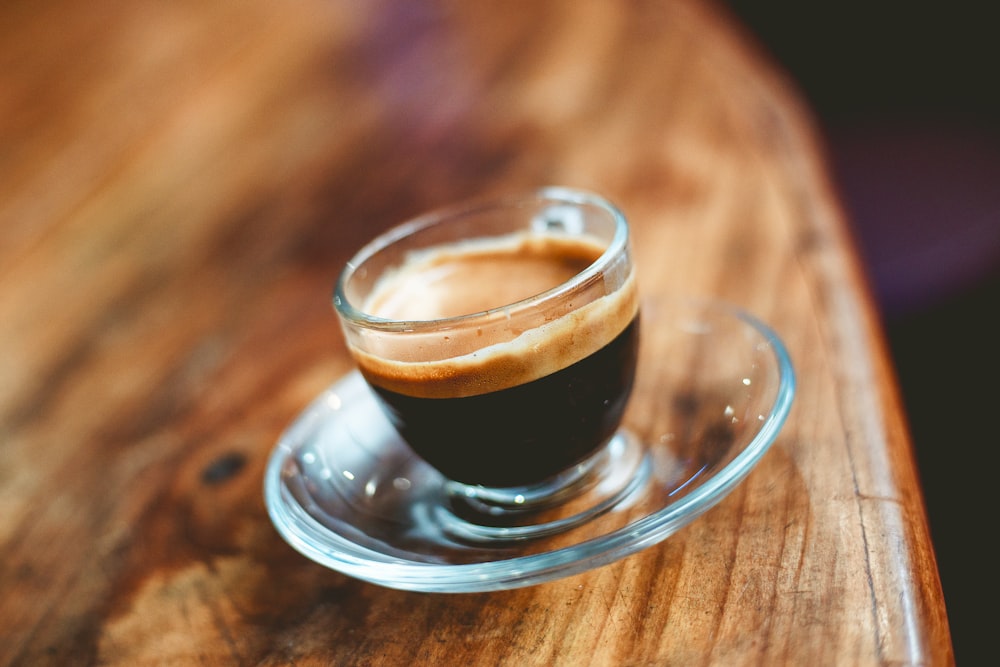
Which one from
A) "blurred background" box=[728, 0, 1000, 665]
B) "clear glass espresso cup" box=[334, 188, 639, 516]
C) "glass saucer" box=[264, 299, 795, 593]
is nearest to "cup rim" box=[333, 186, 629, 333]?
"clear glass espresso cup" box=[334, 188, 639, 516]

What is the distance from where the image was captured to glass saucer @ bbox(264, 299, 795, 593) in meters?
0.42

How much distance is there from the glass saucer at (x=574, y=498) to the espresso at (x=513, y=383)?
4cm

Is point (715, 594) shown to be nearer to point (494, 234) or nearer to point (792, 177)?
point (494, 234)

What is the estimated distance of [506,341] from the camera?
1.52 feet

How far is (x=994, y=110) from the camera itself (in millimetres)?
1427

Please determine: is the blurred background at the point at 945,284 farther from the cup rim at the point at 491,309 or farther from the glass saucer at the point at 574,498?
the cup rim at the point at 491,309

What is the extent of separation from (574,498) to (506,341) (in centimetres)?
11

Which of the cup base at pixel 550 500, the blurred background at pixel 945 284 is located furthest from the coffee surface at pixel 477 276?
the blurred background at pixel 945 284

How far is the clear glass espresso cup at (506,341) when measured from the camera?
1.54 feet

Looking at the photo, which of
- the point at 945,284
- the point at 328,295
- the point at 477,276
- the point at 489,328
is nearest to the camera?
the point at 489,328

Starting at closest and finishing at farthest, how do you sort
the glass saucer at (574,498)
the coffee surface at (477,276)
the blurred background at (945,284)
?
1. the glass saucer at (574,498)
2. the coffee surface at (477,276)
3. the blurred background at (945,284)

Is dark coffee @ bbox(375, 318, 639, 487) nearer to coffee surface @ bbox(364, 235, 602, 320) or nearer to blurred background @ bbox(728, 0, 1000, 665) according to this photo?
coffee surface @ bbox(364, 235, 602, 320)

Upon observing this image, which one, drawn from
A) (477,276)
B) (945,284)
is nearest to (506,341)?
(477,276)

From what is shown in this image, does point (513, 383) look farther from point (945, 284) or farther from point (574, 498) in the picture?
point (945, 284)
